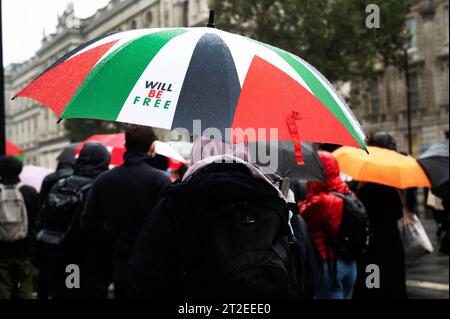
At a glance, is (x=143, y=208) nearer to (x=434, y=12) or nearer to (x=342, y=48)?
(x=342, y=48)

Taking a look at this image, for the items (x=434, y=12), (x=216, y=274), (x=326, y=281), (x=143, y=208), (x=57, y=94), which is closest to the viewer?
(x=216, y=274)

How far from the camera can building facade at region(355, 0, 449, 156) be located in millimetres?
33719

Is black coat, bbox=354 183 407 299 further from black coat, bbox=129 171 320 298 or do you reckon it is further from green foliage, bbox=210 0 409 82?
green foliage, bbox=210 0 409 82

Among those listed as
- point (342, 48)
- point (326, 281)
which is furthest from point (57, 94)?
point (342, 48)

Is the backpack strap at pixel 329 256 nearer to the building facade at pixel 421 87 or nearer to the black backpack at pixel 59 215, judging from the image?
the black backpack at pixel 59 215

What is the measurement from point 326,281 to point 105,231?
1821 millimetres

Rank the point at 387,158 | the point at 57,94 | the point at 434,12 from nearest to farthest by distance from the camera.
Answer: the point at 57,94 → the point at 387,158 → the point at 434,12

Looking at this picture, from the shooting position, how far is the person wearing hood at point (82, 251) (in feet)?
17.9

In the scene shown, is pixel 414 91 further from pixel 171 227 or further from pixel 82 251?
pixel 171 227

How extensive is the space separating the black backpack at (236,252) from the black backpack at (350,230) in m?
2.86

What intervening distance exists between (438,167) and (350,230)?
141 centimetres

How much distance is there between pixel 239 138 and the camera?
Result: 103 inches

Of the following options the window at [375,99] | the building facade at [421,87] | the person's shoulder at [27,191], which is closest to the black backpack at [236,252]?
the person's shoulder at [27,191]

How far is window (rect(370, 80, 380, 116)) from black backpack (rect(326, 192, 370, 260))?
107ft
